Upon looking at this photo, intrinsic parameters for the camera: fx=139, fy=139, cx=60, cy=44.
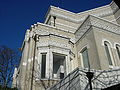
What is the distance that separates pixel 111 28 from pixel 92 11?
1039cm

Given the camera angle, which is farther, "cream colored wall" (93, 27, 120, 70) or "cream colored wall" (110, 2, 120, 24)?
"cream colored wall" (110, 2, 120, 24)

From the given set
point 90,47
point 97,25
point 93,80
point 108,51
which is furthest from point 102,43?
point 93,80

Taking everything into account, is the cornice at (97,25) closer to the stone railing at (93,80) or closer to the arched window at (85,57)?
the arched window at (85,57)

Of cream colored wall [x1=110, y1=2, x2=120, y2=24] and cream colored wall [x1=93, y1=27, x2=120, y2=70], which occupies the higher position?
cream colored wall [x1=110, y1=2, x2=120, y2=24]

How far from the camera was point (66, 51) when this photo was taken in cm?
1402

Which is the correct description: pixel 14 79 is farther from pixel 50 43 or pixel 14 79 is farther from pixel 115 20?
pixel 115 20

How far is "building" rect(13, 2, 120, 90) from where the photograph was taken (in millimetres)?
11703

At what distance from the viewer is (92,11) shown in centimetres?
2383

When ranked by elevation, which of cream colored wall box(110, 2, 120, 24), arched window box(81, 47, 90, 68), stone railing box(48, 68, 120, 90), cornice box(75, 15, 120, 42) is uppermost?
cream colored wall box(110, 2, 120, 24)

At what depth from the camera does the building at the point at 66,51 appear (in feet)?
Answer: 38.4

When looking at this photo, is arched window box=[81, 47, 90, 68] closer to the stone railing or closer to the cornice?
the cornice

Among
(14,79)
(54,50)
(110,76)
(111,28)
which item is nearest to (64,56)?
(54,50)

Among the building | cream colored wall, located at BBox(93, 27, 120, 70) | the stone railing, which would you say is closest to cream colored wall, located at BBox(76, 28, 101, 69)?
the building

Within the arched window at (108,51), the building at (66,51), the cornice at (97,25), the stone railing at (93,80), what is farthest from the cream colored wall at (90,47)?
the stone railing at (93,80)
